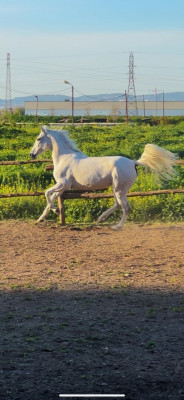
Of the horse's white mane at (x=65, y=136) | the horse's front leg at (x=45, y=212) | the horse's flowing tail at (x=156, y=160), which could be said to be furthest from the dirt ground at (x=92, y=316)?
the horse's white mane at (x=65, y=136)

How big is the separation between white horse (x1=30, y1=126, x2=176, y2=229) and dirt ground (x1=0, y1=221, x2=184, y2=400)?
2.97 ft

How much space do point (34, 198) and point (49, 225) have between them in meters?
1.90

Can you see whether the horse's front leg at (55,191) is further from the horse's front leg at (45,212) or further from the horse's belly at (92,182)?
the horse's belly at (92,182)

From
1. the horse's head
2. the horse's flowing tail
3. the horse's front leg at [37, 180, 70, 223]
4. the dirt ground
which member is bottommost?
the dirt ground

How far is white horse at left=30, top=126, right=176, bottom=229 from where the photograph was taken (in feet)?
36.1

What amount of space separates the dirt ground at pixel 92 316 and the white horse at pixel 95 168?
0.91m

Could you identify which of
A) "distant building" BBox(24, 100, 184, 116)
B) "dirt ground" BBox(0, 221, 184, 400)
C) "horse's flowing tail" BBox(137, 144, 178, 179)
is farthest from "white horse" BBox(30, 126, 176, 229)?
"distant building" BBox(24, 100, 184, 116)

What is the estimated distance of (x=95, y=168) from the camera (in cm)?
1112

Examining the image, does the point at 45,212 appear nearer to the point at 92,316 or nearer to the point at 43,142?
the point at 43,142

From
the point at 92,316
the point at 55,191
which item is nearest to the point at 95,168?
the point at 55,191

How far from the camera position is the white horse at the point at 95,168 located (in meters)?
11.0

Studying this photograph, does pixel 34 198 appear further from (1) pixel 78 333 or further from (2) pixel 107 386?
(2) pixel 107 386

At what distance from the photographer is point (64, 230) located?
11.2 metres

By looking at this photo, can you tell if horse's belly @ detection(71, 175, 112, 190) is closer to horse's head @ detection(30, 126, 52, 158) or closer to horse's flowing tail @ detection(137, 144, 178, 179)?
horse's flowing tail @ detection(137, 144, 178, 179)
